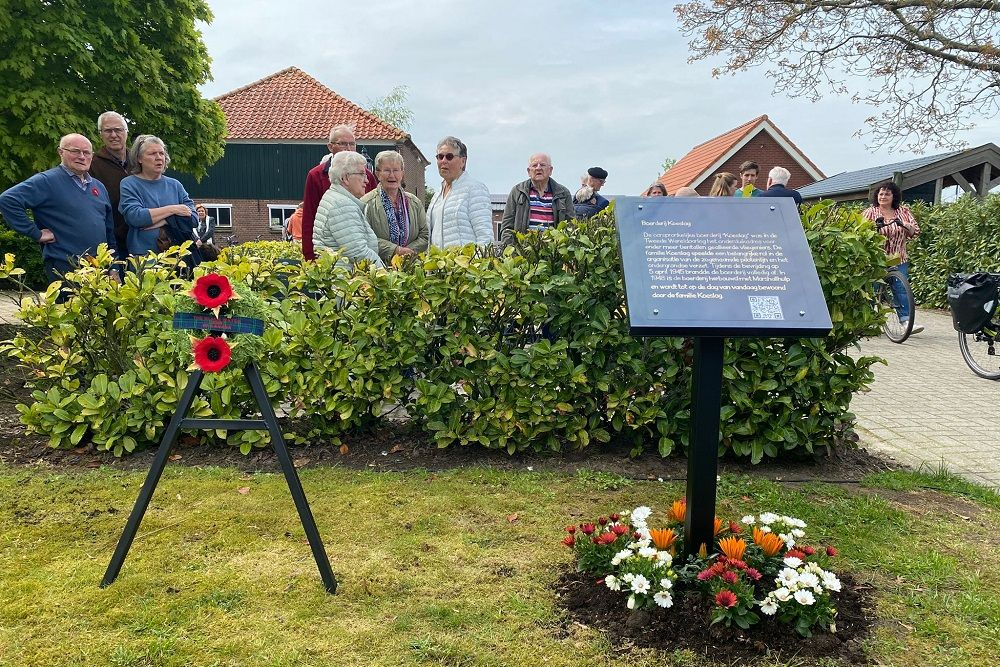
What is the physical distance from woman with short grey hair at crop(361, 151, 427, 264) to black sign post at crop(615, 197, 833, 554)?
2.85 meters

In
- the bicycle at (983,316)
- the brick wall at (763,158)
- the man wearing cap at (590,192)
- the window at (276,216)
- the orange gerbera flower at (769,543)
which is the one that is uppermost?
the brick wall at (763,158)

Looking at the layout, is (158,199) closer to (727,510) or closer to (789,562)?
(727,510)

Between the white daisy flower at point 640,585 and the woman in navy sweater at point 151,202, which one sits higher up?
the woman in navy sweater at point 151,202

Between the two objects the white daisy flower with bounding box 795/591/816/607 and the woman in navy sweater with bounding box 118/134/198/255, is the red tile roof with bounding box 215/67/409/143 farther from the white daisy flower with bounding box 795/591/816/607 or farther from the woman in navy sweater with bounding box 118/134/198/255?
the white daisy flower with bounding box 795/591/816/607

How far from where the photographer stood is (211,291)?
2.81 m

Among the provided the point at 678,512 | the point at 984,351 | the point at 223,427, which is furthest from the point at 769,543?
the point at 984,351

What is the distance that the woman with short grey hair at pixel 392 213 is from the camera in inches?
221

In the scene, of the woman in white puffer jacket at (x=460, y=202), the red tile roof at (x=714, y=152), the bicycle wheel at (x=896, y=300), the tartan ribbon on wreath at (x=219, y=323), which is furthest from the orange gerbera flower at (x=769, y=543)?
the red tile roof at (x=714, y=152)

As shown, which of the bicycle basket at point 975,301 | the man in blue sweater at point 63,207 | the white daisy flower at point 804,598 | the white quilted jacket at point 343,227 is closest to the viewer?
the white daisy flower at point 804,598

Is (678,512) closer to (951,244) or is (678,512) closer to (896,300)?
(896,300)

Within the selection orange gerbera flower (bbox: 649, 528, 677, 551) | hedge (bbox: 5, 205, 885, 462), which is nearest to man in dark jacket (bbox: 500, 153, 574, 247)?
hedge (bbox: 5, 205, 885, 462)

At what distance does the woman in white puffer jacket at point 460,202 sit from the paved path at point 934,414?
10.8ft

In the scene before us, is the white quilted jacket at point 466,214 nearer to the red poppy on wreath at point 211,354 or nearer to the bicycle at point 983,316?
the red poppy on wreath at point 211,354

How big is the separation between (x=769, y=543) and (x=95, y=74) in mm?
17850
